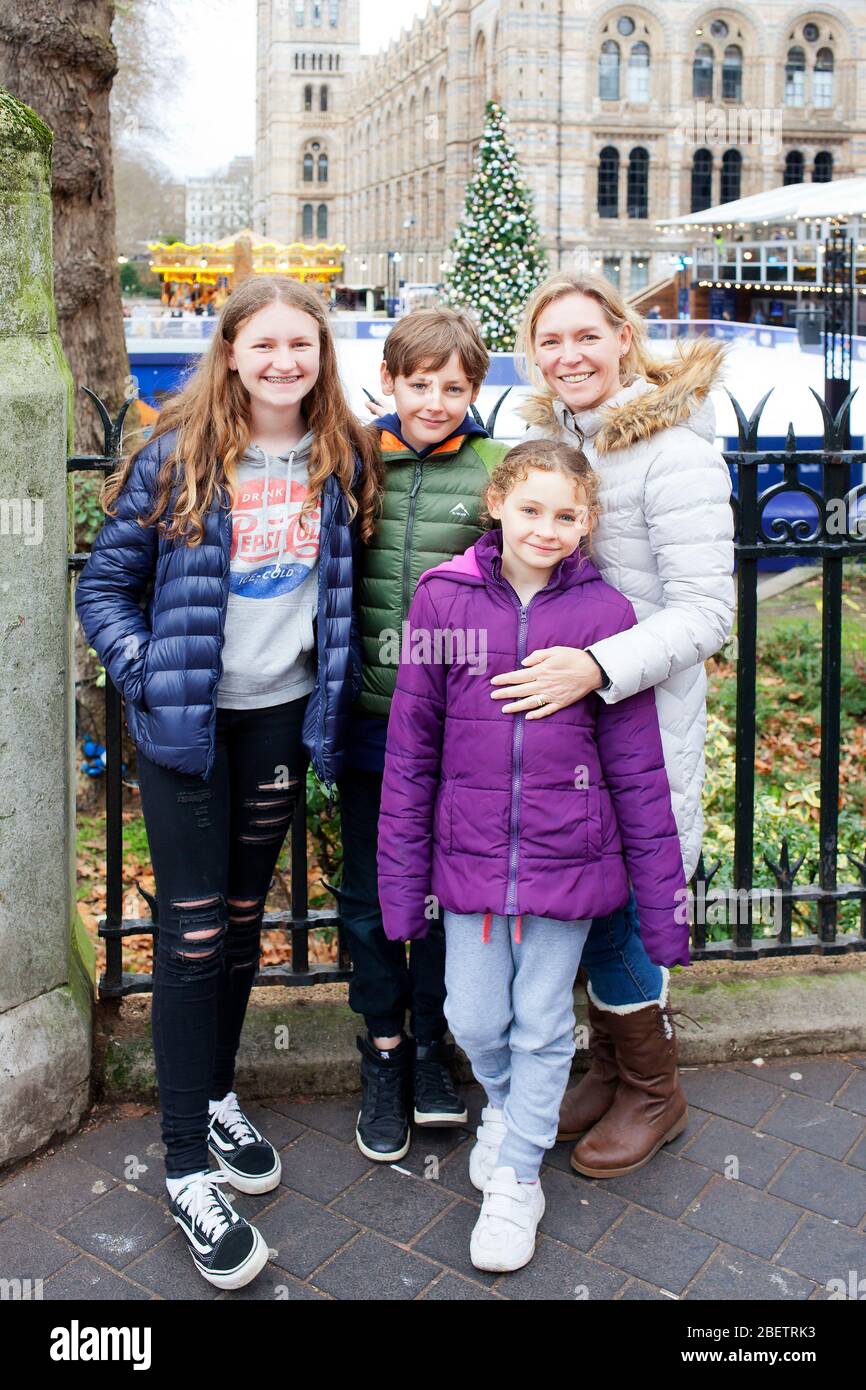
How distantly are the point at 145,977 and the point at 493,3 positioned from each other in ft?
183

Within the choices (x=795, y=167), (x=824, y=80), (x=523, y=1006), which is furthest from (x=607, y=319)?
(x=824, y=80)

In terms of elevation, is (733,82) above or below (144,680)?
above

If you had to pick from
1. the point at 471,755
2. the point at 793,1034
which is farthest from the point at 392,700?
the point at 793,1034

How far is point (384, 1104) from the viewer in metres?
3.17

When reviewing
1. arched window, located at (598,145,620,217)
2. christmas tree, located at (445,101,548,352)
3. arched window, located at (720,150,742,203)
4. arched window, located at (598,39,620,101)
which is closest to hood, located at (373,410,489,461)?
christmas tree, located at (445,101,548,352)

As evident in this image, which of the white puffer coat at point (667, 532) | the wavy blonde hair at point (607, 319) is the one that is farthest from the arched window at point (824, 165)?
the white puffer coat at point (667, 532)

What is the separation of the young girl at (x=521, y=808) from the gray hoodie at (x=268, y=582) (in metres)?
0.24

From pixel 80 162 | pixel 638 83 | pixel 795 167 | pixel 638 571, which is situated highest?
pixel 638 83

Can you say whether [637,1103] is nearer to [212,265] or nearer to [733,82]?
[212,265]


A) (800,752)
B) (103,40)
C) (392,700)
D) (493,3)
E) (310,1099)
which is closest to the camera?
(392,700)

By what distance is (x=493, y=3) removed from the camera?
52344 mm

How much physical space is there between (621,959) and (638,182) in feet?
173

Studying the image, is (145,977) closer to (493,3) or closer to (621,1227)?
(621,1227)

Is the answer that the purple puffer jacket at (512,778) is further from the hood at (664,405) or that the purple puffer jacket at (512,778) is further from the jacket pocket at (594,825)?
the hood at (664,405)
